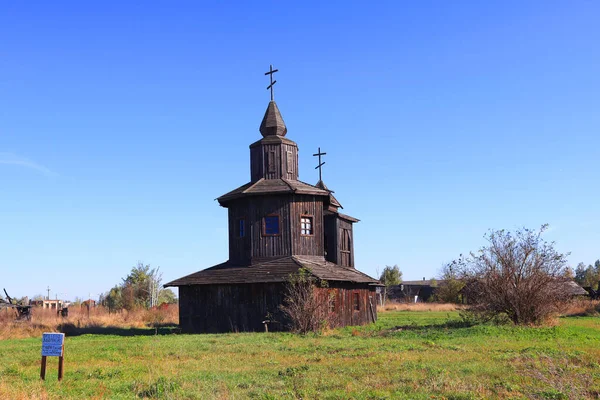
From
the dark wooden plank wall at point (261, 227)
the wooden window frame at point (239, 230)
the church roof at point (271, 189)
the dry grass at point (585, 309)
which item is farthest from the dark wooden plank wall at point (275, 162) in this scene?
the dry grass at point (585, 309)

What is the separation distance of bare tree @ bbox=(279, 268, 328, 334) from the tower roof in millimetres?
10679

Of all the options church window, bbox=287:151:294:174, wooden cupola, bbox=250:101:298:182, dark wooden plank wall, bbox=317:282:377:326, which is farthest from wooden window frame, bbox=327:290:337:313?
church window, bbox=287:151:294:174

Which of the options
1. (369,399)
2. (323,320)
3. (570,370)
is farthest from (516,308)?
(369,399)

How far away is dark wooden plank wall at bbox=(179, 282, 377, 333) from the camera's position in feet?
93.7

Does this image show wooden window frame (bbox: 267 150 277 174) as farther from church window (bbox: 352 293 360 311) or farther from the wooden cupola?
church window (bbox: 352 293 360 311)

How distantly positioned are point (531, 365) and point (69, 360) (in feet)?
43.8

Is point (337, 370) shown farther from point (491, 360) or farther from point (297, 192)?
point (297, 192)

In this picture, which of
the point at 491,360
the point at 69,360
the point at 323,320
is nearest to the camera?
the point at 491,360

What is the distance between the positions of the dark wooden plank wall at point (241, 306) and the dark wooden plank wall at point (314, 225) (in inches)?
106

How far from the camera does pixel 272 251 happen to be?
3172cm

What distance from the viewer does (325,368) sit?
14766 millimetres

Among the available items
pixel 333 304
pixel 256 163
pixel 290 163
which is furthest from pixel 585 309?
pixel 256 163

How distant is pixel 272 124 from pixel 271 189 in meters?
5.10

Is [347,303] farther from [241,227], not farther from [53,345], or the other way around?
[53,345]
